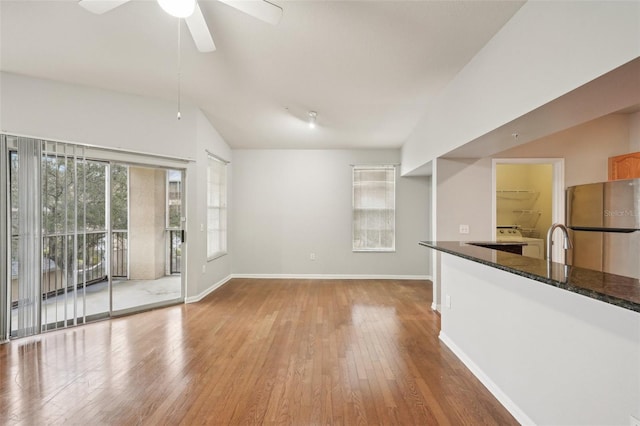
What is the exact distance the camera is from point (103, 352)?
2.72 meters

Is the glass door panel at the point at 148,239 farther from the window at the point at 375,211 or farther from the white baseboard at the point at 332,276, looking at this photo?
the window at the point at 375,211

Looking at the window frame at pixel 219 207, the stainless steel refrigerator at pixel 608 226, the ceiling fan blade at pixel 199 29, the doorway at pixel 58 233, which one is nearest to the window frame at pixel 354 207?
the window frame at pixel 219 207

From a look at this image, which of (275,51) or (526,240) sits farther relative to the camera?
(526,240)

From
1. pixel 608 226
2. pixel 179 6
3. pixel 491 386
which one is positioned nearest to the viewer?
pixel 179 6

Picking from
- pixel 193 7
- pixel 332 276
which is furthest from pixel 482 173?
pixel 193 7

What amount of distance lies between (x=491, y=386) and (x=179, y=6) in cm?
330

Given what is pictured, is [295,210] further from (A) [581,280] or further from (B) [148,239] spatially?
(A) [581,280]

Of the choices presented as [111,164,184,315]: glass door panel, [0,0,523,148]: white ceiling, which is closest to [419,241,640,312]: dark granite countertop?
[0,0,523,148]: white ceiling

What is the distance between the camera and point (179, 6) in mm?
1715

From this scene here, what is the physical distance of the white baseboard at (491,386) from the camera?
1794 millimetres

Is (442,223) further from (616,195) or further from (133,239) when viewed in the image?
(133,239)

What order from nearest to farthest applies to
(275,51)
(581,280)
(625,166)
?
1. (581,280)
2. (275,51)
3. (625,166)

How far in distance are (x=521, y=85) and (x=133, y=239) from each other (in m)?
5.78

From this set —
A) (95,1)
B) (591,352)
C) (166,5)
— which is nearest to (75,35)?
(95,1)
